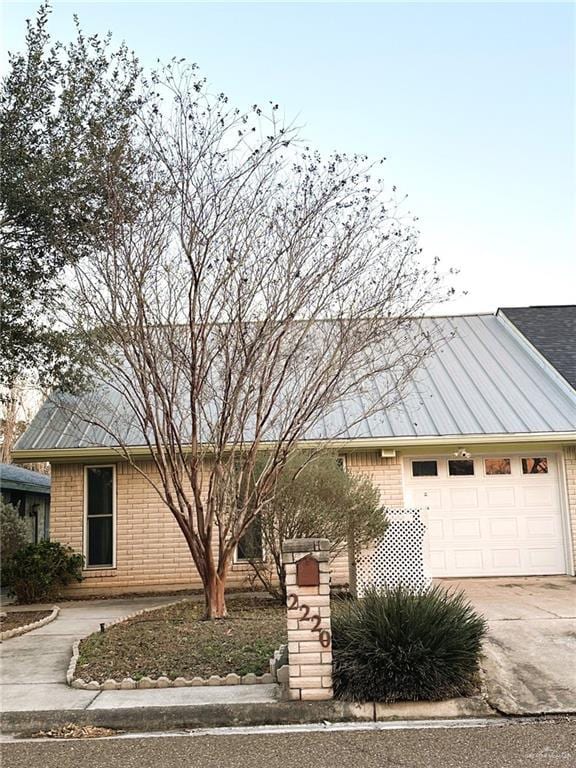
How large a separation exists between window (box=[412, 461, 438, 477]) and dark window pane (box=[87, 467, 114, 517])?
5685mm

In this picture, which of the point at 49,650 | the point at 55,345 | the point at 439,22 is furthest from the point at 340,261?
the point at 49,650

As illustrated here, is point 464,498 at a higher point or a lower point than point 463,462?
lower

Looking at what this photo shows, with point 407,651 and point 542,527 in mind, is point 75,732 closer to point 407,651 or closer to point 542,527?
point 407,651

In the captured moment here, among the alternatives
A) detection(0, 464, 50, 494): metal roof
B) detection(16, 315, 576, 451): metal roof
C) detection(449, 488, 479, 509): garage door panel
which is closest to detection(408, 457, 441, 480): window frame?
detection(449, 488, 479, 509): garage door panel

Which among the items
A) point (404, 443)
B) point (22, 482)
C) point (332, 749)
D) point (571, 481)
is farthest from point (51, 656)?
point (22, 482)

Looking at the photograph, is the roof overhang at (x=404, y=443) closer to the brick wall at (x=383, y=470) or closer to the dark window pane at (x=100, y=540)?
the brick wall at (x=383, y=470)

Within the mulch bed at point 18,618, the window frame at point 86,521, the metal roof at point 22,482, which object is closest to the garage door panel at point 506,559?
the window frame at point 86,521

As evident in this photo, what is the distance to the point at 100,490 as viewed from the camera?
43.4ft

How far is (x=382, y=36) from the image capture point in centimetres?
1026

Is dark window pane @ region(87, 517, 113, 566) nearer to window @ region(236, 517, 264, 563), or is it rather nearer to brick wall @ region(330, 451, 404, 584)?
window @ region(236, 517, 264, 563)

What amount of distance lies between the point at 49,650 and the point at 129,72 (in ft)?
24.3

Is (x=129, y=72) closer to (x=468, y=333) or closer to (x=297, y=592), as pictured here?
(x=297, y=592)

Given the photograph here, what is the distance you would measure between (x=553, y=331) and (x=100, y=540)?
1092 centimetres

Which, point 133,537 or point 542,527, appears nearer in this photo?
point 542,527
